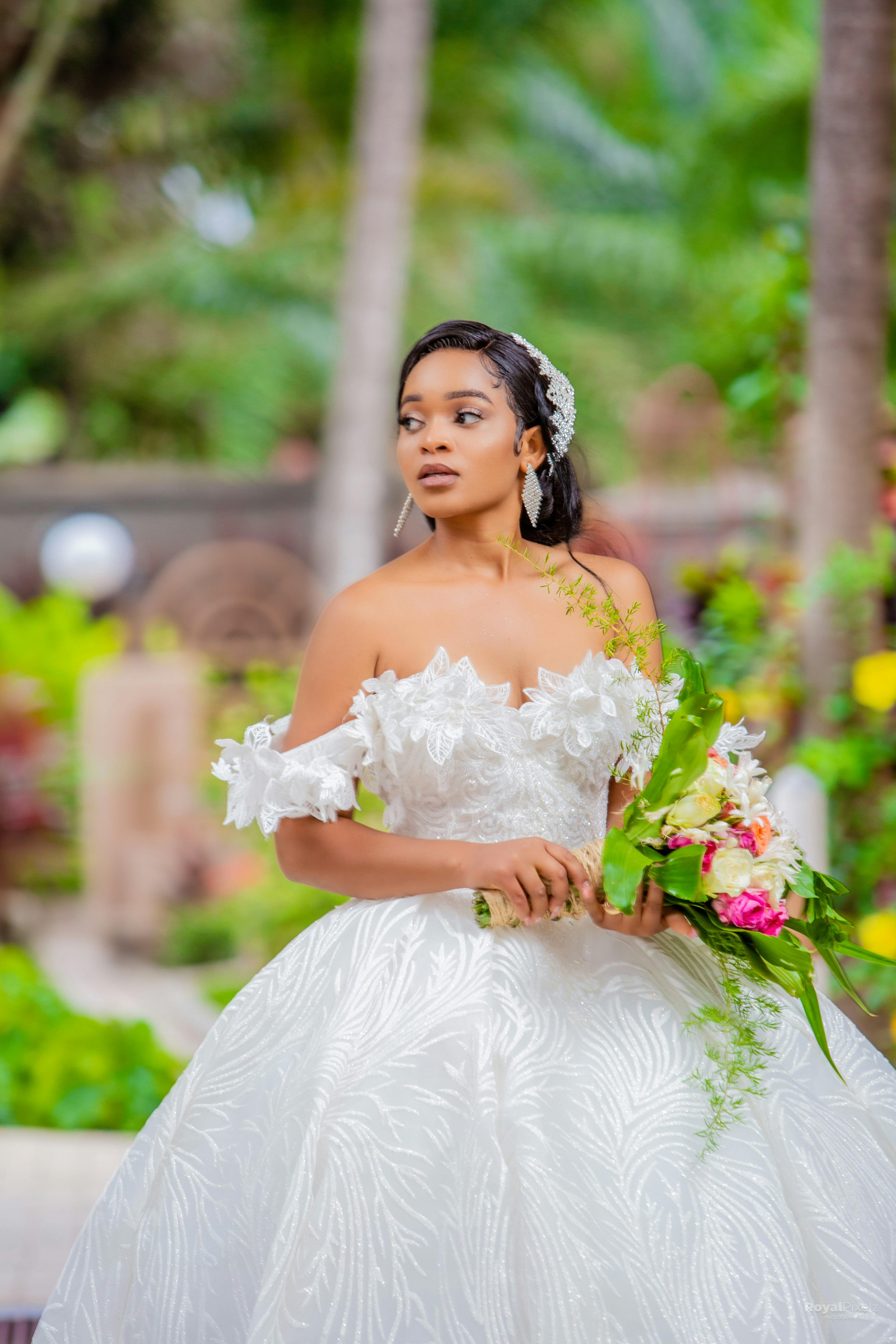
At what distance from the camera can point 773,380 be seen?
4676mm

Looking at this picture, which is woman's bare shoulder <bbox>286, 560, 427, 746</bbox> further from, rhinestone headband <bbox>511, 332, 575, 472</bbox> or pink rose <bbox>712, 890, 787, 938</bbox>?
pink rose <bbox>712, 890, 787, 938</bbox>

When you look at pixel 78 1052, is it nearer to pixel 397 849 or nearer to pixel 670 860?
pixel 397 849

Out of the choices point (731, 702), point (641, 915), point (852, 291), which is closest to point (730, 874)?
point (641, 915)

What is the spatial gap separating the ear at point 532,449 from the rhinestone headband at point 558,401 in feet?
0.06

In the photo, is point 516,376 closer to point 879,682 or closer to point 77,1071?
point 879,682

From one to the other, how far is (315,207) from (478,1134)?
15130mm

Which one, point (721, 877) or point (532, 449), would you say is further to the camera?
point (532, 449)

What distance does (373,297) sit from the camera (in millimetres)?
9445

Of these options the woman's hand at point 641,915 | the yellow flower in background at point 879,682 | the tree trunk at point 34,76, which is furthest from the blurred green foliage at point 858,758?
the tree trunk at point 34,76

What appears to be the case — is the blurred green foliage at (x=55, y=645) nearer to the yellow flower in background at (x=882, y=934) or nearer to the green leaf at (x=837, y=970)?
the yellow flower in background at (x=882, y=934)

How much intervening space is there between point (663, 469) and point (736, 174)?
94.7 inches

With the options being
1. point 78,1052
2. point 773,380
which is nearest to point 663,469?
point 773,380

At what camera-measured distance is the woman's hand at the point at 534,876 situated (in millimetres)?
1682

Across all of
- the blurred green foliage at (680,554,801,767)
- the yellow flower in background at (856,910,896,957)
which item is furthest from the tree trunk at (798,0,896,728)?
the yellow flower in background at (856,910,896,957)
